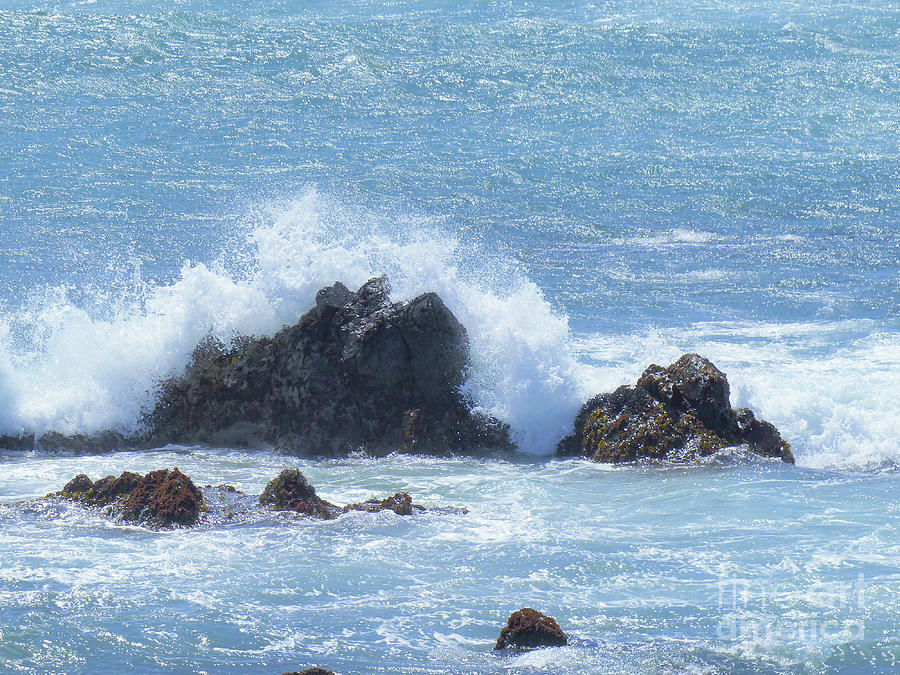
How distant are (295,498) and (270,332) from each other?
10.7 feet

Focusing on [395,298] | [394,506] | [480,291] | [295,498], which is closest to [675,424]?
[395,298]

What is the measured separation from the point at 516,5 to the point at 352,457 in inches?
1090

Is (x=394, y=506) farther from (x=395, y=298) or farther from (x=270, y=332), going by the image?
(x=270, y=332)

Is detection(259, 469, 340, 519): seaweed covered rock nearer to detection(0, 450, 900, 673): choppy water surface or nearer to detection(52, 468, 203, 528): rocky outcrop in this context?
detection(0, 450, 900, 673): choppy water surface

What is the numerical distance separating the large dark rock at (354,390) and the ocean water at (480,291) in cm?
33

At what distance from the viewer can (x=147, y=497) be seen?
30.8 ft

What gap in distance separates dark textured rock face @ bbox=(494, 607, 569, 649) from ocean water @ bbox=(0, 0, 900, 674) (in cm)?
12

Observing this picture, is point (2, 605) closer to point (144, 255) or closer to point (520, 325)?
point (520, 325)

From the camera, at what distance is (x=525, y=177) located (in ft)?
72.8

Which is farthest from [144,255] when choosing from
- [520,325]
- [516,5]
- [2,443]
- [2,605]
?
[516,5]

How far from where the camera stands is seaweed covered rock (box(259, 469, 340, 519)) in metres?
9.37

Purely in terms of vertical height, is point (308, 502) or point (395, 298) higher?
point (395, 298)

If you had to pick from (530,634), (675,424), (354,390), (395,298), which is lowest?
(530,634)

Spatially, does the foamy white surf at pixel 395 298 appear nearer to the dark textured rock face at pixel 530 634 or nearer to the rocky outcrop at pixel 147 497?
the rocky outcrop at pixel 147 497
